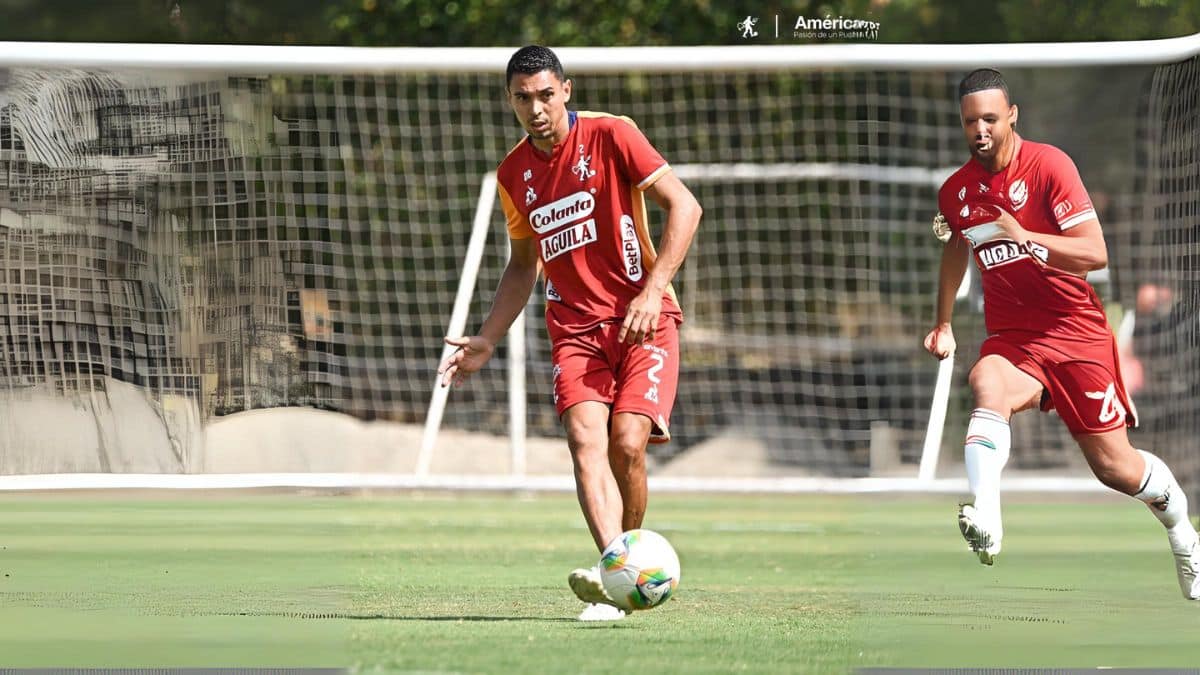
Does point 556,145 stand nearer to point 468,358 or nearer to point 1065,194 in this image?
point 468,358

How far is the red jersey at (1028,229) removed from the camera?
25.2 ft

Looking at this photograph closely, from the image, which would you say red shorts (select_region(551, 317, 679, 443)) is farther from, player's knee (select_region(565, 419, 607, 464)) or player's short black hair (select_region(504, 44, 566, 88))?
player's short black hair (select_region(504, 44, 566, 88))

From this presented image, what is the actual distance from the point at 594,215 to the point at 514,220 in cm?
43

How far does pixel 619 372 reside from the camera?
7.14 meters

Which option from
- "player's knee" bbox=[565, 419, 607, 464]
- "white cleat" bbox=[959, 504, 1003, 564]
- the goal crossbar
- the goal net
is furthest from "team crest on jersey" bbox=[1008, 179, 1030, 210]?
the goal net

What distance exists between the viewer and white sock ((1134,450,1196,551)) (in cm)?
782

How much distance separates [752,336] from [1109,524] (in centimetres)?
607

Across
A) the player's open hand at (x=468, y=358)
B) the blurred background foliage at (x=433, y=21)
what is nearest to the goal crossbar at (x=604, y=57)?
the player's open hand at (x=468, y=358)

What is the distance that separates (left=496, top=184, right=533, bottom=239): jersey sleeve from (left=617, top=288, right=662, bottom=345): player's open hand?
2.74ft

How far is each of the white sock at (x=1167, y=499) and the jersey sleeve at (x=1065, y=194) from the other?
1114mm

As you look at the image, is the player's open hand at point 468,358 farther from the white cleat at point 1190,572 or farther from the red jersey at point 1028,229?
the white cleat at point 1190,572

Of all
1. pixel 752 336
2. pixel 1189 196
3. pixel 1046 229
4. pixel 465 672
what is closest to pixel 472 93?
pixel 752 336

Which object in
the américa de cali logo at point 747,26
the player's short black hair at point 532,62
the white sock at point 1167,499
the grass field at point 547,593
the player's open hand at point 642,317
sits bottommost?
the grass field at point 547,593

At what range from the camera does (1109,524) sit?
13141mm
